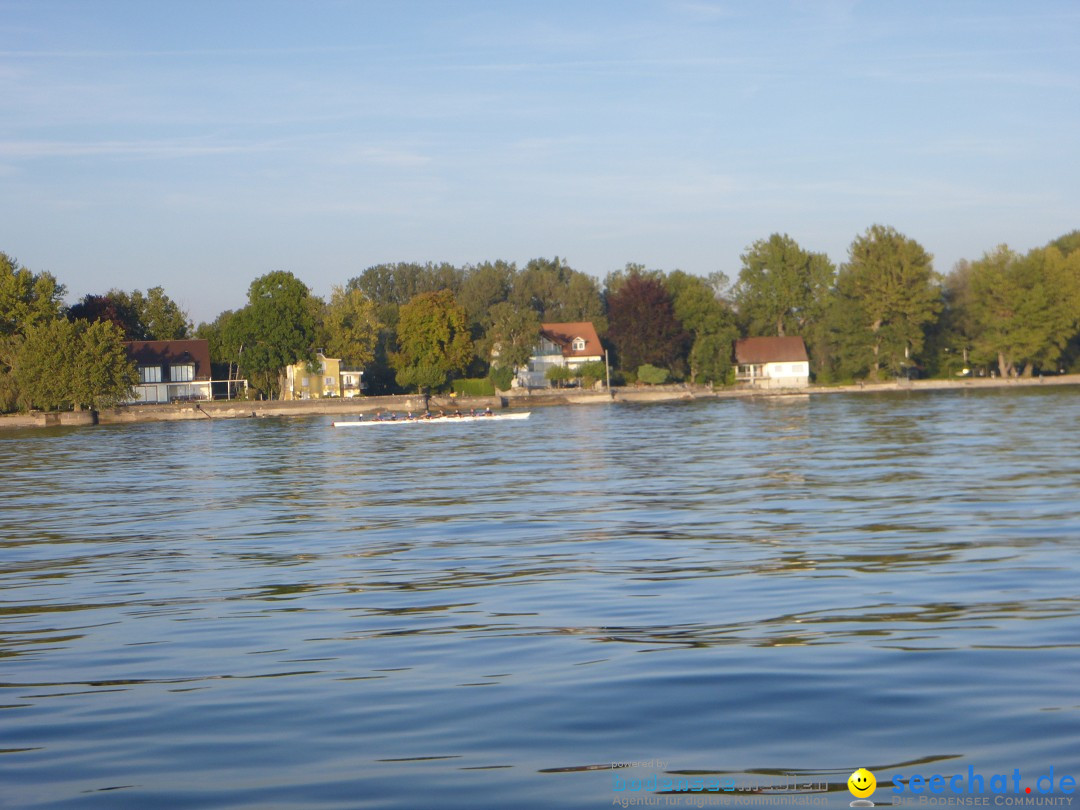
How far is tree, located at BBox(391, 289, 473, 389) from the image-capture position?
93.8 metres

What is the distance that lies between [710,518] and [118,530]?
9.56 meters

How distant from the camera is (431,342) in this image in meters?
95.1

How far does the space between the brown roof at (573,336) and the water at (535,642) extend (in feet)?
276

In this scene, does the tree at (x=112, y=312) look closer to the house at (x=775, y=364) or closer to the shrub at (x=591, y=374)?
the shrub at (x=591, y=374)

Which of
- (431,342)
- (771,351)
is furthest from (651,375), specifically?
(431,342)

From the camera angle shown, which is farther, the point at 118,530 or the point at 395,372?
the point at 395,372

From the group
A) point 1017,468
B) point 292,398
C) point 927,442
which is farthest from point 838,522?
point 292,398

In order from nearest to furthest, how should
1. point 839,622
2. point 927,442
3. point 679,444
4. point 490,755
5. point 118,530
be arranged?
point 490,755 < point 839,622 < point 118,530 < point 927,442 < point 679,444

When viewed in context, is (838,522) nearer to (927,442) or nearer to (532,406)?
(927,442)

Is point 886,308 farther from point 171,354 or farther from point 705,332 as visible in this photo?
point 171,354

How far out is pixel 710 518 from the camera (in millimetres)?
18516

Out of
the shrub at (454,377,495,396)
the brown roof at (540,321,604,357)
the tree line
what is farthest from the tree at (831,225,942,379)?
the shrub at (454,377,495,396)

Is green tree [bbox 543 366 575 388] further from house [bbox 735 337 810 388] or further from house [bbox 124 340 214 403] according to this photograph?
house [bbox 124 340 214 403]

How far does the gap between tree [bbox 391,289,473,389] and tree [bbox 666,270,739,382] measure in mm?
20846
